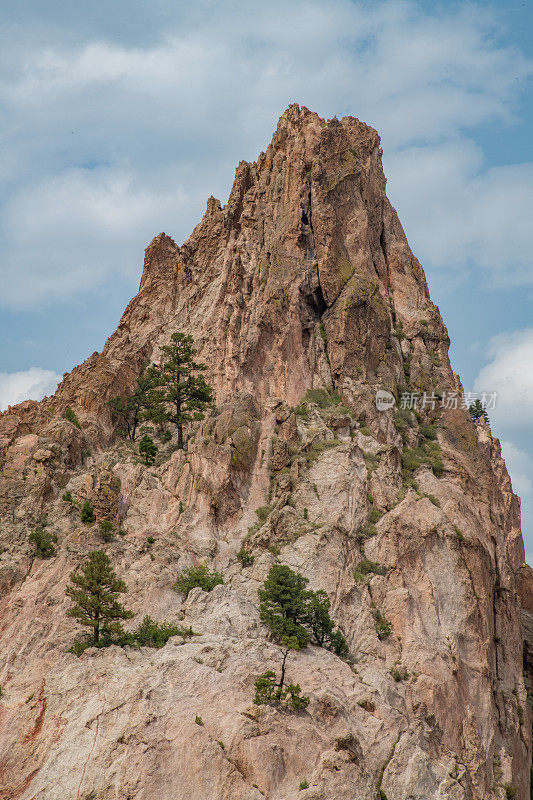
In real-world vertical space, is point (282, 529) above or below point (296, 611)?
above

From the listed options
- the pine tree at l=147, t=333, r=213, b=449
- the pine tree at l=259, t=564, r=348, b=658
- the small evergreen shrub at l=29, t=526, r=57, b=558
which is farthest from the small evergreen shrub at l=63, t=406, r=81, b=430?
the pine tree at l=259, t=564, r=348, b=658

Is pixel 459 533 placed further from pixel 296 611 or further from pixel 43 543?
pixel 43 543

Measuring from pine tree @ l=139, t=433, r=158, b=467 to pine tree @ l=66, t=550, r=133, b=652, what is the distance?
1494 centimetres

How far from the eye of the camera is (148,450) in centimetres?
5291

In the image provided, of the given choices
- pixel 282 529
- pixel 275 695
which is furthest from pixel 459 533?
pixel 275 695

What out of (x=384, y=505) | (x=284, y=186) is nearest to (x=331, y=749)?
(x=384, y=505)

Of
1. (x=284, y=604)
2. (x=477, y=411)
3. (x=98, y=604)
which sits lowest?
(x=98, y=604)

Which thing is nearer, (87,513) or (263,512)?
(87,513)

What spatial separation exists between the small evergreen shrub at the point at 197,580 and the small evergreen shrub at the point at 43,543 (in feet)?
26.2

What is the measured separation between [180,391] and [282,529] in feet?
55.1

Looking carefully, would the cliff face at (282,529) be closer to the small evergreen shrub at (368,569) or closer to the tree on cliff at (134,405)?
the small evergreen shrub at (368,569)

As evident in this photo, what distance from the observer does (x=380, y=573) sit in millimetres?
44312

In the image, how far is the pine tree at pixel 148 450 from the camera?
52156mm

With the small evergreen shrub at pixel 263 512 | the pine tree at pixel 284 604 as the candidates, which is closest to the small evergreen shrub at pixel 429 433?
the small evergreen shrub at pixel 263 512
